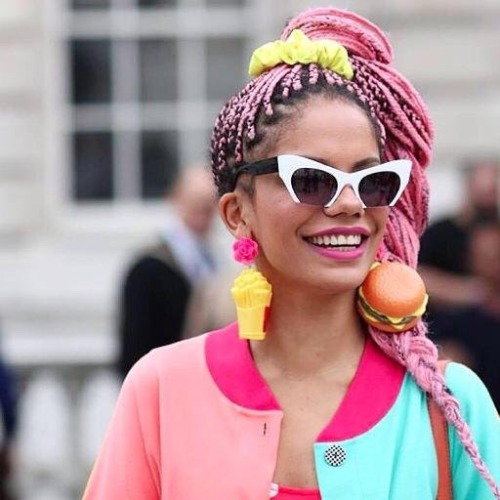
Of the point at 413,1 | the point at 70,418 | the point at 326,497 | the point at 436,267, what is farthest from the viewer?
the point at 413,1

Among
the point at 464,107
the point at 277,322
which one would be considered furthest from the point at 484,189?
the point at 277,322

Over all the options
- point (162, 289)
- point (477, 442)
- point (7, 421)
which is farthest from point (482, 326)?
point (477, 442)

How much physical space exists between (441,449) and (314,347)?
0.30 m

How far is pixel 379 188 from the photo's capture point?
3.45 meters

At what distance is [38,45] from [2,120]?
0.46m

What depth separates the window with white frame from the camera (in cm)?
1132

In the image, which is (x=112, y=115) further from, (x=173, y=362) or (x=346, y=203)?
(x=346, y=203)

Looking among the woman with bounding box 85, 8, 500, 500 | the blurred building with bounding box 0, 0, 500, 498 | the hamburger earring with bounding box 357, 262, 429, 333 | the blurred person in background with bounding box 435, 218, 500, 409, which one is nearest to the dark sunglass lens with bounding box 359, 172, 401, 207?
the woman with bounding box 85, 8, 500, 500

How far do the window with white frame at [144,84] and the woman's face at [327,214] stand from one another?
25.6 ft

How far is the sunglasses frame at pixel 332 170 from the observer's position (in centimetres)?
342

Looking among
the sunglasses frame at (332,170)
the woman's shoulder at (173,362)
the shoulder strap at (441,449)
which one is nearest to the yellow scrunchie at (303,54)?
the sunglasses frame at (332,170)

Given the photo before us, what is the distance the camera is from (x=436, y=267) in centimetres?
848

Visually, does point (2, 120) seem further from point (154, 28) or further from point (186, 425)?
point (186, 425)

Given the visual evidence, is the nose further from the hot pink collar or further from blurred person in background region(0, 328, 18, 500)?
blurred person in background region(0, 328, 18, 500)
